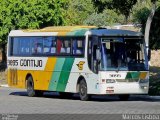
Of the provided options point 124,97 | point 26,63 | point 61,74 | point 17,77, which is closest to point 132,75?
point 124,97

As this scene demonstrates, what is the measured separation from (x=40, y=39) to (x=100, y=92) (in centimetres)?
552

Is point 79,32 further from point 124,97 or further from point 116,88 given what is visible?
point 124,97

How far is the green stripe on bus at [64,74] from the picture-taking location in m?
28.6

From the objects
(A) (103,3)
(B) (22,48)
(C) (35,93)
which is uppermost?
(A) (103,3)

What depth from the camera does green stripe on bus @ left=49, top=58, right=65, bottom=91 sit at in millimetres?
29250

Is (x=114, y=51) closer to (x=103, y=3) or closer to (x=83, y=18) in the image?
(x=103, y=3)

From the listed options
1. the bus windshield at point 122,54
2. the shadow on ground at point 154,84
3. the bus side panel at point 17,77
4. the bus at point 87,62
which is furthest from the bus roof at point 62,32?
the shadow on ground at point 154,84

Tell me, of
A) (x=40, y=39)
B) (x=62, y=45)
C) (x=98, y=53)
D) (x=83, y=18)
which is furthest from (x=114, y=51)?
(x=83, y=18)

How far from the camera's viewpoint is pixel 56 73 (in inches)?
1169

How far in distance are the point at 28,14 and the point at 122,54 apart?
2322cm

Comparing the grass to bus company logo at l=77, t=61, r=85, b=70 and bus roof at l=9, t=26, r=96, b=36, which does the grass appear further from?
bus roof at l=9, t=26, r=96, b=36

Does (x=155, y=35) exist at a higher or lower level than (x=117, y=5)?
lower

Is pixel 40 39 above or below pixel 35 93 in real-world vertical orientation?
above

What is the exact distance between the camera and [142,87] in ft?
88.8
